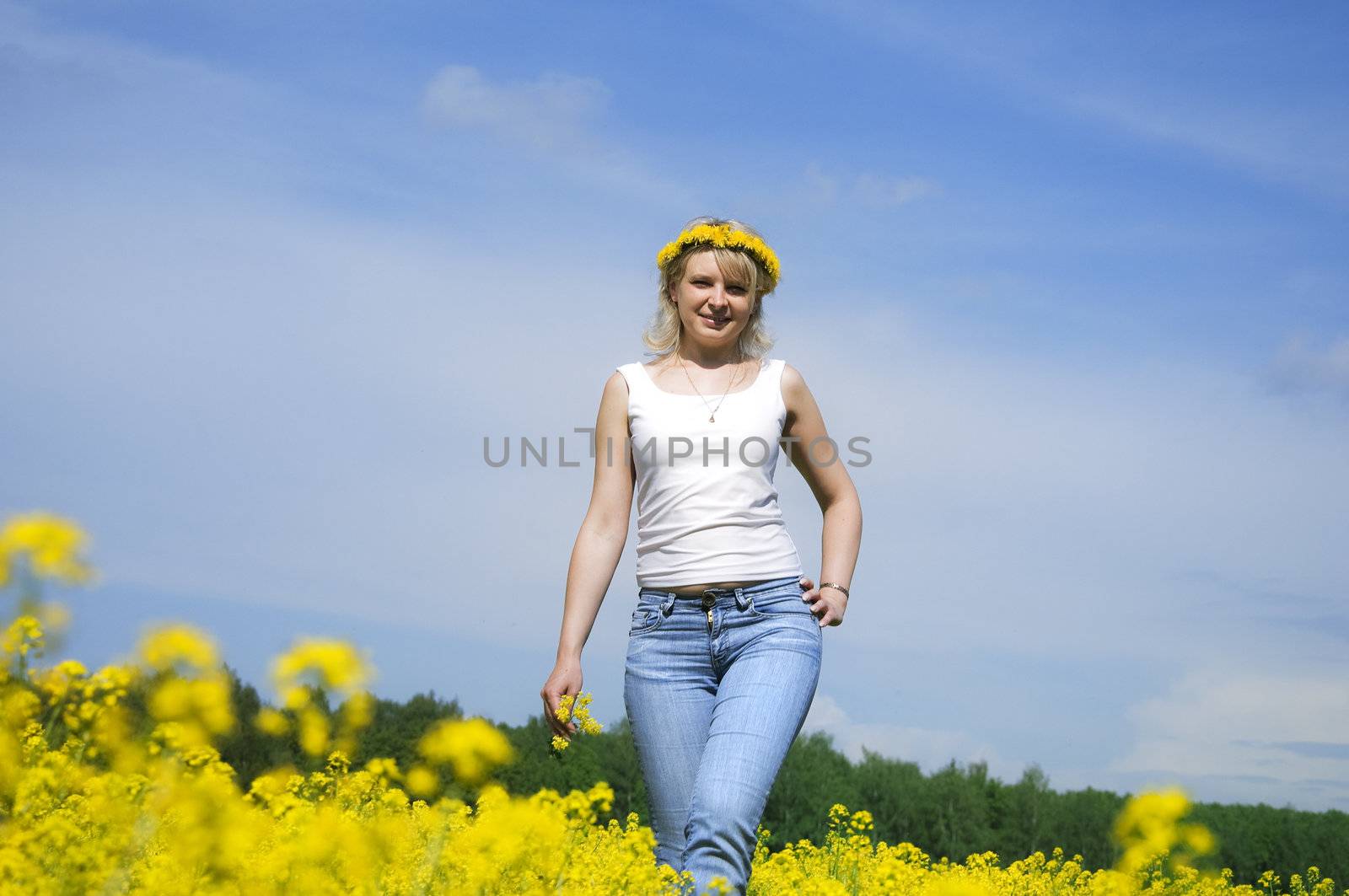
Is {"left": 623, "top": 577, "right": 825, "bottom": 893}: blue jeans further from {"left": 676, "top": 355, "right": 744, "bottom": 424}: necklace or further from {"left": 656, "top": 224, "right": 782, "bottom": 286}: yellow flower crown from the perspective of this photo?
{"left": 656, "top": 224, "right": 782, "bottom": 286}: yellow flower crown

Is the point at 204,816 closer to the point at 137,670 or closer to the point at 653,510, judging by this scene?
the point at 137,670

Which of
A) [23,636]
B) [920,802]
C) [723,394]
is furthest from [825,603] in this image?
[920,802]

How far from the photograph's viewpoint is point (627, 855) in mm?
3416

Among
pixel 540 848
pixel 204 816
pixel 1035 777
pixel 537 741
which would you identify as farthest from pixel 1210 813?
pixel 204 816

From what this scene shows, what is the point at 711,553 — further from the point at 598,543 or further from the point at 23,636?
the point at 23,636

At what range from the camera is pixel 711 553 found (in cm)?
351

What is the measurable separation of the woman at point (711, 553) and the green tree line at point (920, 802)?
20.4 ft

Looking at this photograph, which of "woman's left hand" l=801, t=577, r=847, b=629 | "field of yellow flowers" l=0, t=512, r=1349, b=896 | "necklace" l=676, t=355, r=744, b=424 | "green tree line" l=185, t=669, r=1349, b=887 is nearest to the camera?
"field of yellow flowers" l=0, t=512, r=1349, b=896

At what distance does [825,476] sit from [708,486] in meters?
0.57

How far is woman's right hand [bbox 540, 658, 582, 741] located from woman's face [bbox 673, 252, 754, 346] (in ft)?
3.70

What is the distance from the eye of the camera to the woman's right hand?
3611 mm

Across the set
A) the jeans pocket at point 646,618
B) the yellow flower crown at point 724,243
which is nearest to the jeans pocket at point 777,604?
the jeans pocket at point 646,618

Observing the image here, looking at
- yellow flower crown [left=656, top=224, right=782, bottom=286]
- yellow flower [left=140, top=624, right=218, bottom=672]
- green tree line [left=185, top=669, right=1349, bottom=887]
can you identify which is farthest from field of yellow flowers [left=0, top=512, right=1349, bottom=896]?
green tree line [left=185, top=669, right=1349, bottom=887]

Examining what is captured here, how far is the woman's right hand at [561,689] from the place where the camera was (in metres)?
3.61
